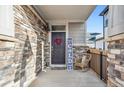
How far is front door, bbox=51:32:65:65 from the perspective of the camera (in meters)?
10.6

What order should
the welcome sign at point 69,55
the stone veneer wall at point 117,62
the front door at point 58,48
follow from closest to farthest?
the stone veneer wall at point 117,62, the welcome sign at point 69,55, the front door at point 58,48

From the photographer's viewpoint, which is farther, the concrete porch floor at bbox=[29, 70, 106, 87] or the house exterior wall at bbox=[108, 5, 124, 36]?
the concrete porch floor at bbox=[29, 70, 106, 87]

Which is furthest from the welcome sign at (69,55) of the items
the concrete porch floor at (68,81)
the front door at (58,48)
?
the concrete porch floor at (68,81)

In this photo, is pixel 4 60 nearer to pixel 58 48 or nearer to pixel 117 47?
pixel 117 47

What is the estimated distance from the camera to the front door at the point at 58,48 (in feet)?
34.7

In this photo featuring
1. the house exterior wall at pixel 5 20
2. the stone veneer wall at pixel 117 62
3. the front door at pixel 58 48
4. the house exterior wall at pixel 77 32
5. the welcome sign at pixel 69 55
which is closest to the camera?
the stone veneer wall at pixel 117 62

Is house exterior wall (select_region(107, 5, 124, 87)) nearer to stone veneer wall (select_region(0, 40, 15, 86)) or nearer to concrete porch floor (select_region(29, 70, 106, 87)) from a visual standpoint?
stone veneer wall (select_region(0, 40, 15, 86))

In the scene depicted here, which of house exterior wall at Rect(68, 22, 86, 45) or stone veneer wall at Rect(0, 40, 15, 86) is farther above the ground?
house exterior wall at Rect(68, 22, 86, 45)

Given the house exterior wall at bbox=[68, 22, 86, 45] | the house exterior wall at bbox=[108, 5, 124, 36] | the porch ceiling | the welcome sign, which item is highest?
the porch ceiling

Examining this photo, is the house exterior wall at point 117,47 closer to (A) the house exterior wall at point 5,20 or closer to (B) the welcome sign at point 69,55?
(A) the house exterior wall at point 5,20

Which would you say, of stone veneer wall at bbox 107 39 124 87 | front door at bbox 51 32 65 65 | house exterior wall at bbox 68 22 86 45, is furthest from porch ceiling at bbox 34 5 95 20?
stone veneer wall at bbox 107 39 124 87

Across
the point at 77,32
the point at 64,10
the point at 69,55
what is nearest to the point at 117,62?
the point at 64,10
